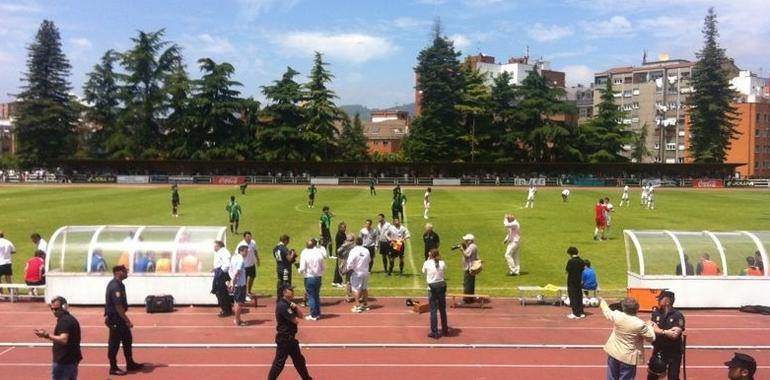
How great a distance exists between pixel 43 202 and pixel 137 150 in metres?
42.7

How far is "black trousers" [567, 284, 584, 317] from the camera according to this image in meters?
14.8

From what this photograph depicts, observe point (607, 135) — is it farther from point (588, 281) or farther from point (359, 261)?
point (359, 261)

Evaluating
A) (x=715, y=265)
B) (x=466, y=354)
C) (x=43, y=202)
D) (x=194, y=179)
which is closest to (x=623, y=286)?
(x=715, y=265)

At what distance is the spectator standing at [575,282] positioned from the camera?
1454 cm

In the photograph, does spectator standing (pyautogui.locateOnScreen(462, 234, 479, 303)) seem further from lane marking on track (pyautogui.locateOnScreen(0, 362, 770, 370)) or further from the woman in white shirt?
lane marking on track (pyautogui.locateOnScreen(0, 362, 770, 370))

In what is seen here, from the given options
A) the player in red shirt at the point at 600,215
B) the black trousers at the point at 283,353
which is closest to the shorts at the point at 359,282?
the black trousers at the point at 283,353

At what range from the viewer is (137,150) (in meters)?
85.2

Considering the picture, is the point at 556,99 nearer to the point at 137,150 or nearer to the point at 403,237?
the point at 137,150

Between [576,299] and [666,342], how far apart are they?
5.94 m

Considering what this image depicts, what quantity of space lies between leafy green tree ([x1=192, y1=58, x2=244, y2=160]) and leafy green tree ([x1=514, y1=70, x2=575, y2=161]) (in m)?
35.9

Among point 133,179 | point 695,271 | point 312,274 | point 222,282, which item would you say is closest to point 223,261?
point 222,282

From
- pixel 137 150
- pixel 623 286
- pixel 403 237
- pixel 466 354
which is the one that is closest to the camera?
pixel 466 354

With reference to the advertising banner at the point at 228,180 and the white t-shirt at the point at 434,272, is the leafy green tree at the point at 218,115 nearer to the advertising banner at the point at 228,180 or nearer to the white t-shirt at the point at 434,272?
the advertising banner at the point at 228,180

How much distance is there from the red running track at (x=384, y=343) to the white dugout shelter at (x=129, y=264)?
54 cm
